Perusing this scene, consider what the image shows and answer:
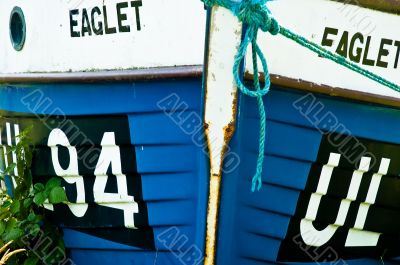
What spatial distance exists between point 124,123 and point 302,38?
3.16 ft

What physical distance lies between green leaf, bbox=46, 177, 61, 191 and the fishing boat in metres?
0.03

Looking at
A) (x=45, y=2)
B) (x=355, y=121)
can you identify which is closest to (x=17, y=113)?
(x=45, y=2)

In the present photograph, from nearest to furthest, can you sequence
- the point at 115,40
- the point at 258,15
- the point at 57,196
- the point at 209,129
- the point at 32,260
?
1. the point at 258,15
2. the point at 209,129
3. the point at 115,40
4. the point at 57,196
5. the point at 32,260

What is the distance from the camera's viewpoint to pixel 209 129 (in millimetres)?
2330

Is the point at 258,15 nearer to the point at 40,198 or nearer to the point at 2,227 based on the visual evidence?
the point at 40,198

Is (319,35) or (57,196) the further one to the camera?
(57,196)

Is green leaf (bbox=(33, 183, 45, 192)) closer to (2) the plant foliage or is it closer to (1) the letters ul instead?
(2) the plant foliage

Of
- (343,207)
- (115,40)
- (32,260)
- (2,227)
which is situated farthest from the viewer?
(32,260)

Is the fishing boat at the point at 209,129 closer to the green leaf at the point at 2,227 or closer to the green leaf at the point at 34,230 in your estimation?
the green leaf at the point at 34,230

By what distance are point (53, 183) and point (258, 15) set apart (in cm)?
151

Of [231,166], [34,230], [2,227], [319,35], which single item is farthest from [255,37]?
[2,227]

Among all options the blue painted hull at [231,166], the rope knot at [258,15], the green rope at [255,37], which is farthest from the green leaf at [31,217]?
the rope knot at [258,15]

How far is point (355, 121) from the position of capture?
250cm

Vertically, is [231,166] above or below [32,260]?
above
